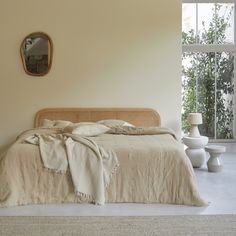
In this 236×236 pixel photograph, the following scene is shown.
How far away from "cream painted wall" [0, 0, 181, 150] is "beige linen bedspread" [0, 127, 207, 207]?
76.3 inches

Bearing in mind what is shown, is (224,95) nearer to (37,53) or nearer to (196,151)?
(196,151)

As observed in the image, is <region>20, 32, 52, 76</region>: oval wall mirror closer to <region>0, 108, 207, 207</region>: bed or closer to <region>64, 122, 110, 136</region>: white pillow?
<region>64, 122, 110, 136</region>: white pillow

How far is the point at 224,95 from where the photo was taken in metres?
6.58

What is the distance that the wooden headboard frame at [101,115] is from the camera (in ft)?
18.9

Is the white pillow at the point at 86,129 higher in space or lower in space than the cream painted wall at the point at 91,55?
lower

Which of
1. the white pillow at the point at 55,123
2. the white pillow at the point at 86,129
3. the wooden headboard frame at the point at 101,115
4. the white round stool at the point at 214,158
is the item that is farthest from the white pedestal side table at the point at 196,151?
the white pillow at the point at 55,123

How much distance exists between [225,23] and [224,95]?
1.17 m

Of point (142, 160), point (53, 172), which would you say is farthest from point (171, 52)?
point (53, 172)

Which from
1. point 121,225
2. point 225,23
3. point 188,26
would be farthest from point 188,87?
point 121,225

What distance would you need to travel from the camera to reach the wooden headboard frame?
→ 5766 millimetres

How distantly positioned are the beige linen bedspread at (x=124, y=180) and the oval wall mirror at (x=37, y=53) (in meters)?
2.04

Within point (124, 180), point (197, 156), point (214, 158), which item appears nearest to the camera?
point (124, 180)

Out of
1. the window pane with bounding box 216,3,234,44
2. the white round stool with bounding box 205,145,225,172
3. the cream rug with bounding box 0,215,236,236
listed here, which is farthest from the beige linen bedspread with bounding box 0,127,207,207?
the window pane with bounding box 216,3,234,44

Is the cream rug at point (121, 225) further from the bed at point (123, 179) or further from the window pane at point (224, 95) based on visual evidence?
the window pane at point (224, 95)
